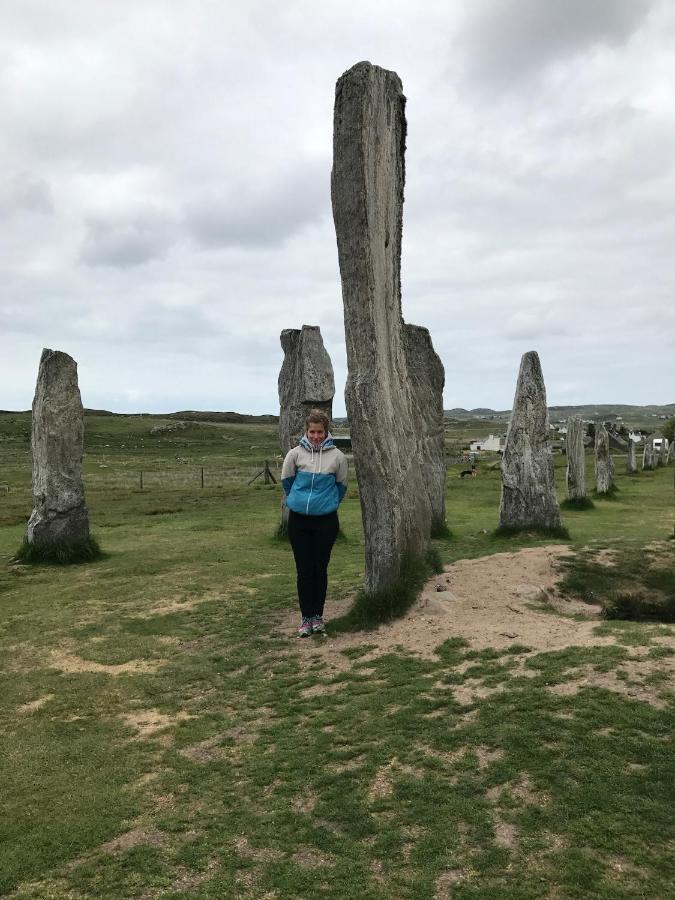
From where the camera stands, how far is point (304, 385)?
1394 centimetres

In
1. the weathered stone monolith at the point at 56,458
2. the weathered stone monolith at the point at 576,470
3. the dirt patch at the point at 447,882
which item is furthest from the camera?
the weathered stone monolith at the point at 576,470

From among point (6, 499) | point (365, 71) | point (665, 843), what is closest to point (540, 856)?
point (665, 843)

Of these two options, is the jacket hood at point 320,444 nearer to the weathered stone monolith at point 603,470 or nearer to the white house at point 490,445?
the weathered stone monolith at point 603,470

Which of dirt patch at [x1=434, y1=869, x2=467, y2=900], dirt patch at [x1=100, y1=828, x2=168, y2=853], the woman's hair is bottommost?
dirt patch at [x1=100, y1=828, x2=168, y2=853]

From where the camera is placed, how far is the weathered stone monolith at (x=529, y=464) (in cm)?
1329

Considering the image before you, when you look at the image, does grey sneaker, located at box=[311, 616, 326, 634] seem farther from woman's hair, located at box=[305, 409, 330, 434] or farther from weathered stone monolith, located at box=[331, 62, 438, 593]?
woman's hair, located at box=[305, 409, 330, 434]

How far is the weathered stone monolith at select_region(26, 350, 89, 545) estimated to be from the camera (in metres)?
12.2

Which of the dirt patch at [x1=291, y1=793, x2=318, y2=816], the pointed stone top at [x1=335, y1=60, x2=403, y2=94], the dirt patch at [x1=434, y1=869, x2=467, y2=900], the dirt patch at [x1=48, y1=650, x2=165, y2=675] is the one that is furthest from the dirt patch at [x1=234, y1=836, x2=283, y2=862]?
the pointed stone top at [x1=335, y1=60, x2=403, y2=94]

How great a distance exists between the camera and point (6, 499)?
24.4 metres

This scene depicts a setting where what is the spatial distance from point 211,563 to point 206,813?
7747 millimetres

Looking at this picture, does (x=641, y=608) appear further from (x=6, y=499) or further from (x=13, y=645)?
(x=6, y=499)

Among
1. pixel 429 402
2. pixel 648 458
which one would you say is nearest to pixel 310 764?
pixel 429 402

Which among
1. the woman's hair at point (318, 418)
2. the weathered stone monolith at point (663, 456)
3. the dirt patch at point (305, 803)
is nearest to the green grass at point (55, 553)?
the woman's hair at point (318, 418)

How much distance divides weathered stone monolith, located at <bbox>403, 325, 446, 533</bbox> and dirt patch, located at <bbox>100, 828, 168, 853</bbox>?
10.6 meters
